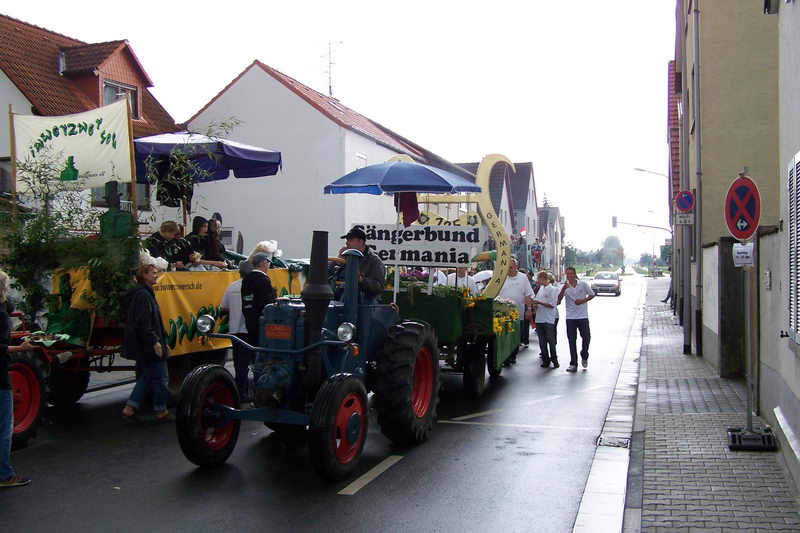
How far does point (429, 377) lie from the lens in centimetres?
789

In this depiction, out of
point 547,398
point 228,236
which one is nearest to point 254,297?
point 547,398

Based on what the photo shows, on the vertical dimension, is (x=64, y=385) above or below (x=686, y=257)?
below

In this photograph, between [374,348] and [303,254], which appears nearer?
[374,348]

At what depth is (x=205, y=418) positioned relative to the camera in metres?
6.24

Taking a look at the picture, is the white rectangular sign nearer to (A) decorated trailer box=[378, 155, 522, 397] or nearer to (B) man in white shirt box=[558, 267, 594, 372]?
(A) decorated trailer box=[378, 155, 522, 397]

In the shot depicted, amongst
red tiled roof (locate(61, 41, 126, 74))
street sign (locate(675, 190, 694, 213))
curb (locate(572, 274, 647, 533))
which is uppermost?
red tiled roof (locate(61, 41, 126, 74))

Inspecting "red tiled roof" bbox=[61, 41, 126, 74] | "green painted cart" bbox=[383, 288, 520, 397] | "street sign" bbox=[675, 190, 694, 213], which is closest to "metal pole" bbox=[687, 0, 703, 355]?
"street sign" bbox=[675, 190, 694, 213]

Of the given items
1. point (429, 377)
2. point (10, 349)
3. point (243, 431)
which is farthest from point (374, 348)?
point (10, 349)

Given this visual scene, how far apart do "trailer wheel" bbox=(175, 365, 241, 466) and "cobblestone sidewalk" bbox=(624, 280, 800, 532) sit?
10.8ft

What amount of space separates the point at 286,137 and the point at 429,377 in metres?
20.7

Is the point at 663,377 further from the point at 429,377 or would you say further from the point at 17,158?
the point at 17,158

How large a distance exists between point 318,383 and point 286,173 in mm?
21215

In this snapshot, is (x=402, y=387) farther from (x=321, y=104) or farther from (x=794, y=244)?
(x=321, y=104)

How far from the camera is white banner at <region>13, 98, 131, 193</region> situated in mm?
8945
